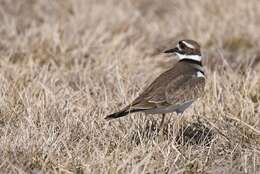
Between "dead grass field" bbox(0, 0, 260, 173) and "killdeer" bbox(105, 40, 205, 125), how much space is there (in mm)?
178

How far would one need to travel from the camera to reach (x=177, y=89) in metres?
4.88

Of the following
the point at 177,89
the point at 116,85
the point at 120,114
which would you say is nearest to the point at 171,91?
the point at 177,89

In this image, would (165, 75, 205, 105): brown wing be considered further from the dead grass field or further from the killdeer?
the dead grass field

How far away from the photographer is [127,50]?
7.14 m

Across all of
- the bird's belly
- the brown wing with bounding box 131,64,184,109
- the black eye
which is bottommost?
the bird's belly

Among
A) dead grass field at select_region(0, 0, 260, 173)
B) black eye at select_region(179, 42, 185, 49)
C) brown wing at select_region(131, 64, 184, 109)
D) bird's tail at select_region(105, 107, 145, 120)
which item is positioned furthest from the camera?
black eye at select_region(179, 42, 185, 49)

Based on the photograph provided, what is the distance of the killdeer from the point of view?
4730 millimetres

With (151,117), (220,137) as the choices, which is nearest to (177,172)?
(220,137)

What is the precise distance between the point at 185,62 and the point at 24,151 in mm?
1462

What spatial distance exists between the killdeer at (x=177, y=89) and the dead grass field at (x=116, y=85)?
178 millimetres

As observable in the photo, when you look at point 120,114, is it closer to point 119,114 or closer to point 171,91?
point 119,114

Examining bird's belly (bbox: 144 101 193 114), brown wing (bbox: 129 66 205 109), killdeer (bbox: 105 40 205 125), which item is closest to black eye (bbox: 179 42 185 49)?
killdeer (bbox: 105 40 205 125)

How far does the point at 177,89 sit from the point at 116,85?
4.41 ft

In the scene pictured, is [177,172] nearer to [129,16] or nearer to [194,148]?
[194,148]
